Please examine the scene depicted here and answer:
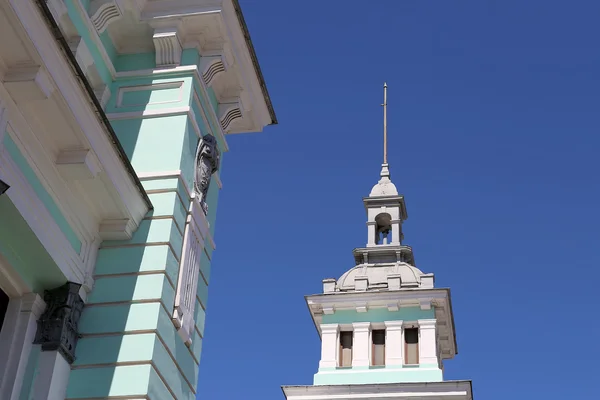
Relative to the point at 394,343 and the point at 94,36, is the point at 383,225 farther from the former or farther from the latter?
the point at 94,36

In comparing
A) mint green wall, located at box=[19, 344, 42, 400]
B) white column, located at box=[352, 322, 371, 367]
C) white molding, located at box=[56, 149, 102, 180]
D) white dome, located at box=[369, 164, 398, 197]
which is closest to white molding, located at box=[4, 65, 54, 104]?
white molding, located at box=[56, 149, 102, 180]

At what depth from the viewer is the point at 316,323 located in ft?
140

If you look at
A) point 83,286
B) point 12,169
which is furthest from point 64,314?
point 12,169

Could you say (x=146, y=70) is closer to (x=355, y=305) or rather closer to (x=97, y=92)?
(x=97, y=92)

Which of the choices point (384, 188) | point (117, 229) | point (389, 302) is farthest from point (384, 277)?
point (117, 229)

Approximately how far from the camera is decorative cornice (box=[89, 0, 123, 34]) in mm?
13320

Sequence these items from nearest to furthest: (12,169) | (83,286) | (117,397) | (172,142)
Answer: (12,169)
(117,397)
(83,286)
(172,142)

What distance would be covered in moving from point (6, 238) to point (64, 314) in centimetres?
113

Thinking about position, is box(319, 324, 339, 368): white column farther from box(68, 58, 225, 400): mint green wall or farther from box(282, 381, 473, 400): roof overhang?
box(68, 58, 225, 400): mint green wall

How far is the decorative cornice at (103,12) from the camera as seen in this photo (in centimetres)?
1332

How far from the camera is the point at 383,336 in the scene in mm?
41344

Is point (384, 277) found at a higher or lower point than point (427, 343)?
higher

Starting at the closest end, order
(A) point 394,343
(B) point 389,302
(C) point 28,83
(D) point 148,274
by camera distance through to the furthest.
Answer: (C) point 28,83 → (D) point 148,274 → (A) point 394,343 → (B) point 389,302

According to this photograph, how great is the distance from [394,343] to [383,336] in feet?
3.37
